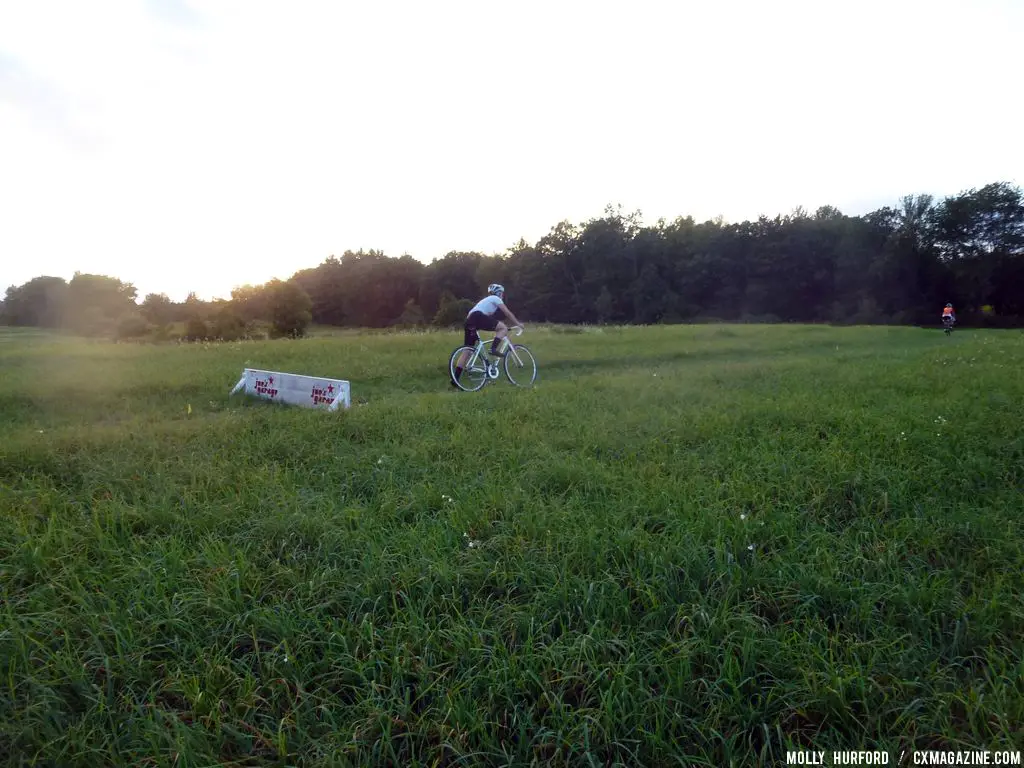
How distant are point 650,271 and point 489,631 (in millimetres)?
50481

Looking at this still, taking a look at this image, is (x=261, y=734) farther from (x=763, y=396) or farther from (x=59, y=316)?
(x=59, y=316)

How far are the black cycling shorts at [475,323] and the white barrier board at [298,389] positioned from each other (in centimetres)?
232

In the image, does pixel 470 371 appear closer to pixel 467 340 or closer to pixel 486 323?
pixel 467 340

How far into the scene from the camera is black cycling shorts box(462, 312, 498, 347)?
8.87m

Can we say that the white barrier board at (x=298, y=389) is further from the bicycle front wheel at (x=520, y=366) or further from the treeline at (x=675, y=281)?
the treeline at (x=675, y=281)

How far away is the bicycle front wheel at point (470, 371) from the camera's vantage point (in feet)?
29.0

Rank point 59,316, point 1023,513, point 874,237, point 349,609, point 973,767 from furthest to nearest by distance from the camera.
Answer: point 874,237 → point 59,316 → point 1023,513 → point 349,609 → point 973,767

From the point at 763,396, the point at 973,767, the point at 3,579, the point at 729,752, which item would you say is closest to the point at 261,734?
the point at 729,752

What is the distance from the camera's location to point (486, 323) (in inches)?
353

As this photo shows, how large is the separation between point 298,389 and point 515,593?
18.3ft

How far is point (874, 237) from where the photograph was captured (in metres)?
43.6

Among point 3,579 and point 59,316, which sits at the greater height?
→ point 59,316

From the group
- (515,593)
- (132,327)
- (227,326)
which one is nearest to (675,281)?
(227,326)

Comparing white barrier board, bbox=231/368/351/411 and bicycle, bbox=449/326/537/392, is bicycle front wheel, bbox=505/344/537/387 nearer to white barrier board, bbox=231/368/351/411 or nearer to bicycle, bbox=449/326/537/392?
bicycle, bbox=449/326/537/392
